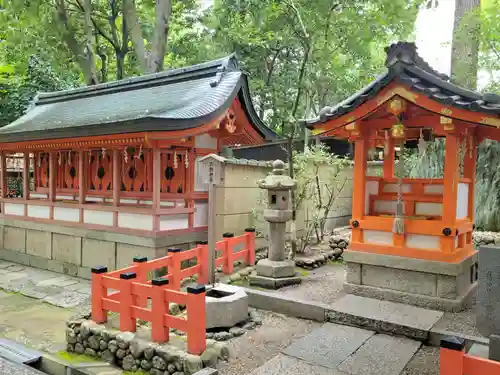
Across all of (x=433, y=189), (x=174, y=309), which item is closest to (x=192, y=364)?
(x=174, y=309)

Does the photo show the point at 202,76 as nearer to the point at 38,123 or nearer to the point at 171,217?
the point at 171,217

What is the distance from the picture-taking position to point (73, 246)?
11.6 m

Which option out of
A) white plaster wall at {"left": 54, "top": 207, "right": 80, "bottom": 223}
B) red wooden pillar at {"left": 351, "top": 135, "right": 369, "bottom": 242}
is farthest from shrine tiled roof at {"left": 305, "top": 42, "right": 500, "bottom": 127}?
white plaster wall at {"left": 54, "top": 207, "right": 80, "bottom": 223}

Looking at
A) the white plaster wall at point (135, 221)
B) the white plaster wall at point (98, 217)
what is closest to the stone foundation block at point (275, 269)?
the white plaster wall at point (135, 221)

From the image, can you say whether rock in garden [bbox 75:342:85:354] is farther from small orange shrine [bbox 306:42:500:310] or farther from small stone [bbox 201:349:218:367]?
small orange shrine [bbox 306:42:500:310]

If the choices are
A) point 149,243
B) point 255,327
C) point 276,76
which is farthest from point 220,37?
point 255,327

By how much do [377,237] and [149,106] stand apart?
23.2 ft

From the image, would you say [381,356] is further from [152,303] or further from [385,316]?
[152,303]

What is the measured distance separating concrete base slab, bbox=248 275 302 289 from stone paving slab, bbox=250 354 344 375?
99.7 inches

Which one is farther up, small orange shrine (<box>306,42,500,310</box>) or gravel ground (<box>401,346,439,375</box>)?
small orange shrine (<box>306,42,500,310</box>)

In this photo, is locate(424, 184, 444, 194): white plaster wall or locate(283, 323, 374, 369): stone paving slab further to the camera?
locate(424, 184, 444, 194): white plaster wall

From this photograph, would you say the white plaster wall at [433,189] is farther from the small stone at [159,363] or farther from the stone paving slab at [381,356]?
the small stone at [159,363]

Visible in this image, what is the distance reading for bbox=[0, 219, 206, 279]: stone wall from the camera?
1005 centimetres

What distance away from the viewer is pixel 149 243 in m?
9.68
